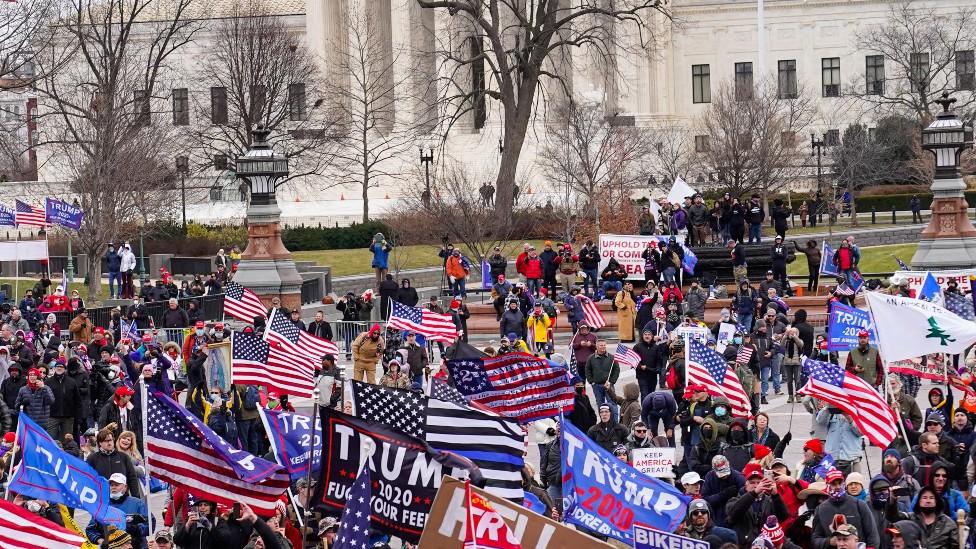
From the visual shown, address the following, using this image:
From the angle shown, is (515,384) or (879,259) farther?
(879,259)

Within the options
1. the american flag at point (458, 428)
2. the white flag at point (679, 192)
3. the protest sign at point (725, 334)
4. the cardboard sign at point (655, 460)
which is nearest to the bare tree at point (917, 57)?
the white flag at point (679, 192)

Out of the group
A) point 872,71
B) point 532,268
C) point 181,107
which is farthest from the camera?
point 181,107

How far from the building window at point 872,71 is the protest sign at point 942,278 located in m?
49.6

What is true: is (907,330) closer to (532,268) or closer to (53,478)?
(53,478)

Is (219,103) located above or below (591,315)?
above

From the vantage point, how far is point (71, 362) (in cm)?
2516

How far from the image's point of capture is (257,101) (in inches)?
2783

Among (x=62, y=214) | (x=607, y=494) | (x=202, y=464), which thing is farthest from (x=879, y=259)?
→ (x=202, y=464)

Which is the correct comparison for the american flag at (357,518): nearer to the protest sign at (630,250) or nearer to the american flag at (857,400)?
the american flag at (857,400)

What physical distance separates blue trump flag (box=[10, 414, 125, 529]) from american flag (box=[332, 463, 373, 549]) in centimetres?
435

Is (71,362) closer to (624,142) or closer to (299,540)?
(299,540)

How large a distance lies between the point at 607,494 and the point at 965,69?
235ft

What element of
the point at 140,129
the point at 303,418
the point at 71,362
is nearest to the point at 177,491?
the point at 303,418

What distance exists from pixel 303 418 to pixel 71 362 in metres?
9.07
